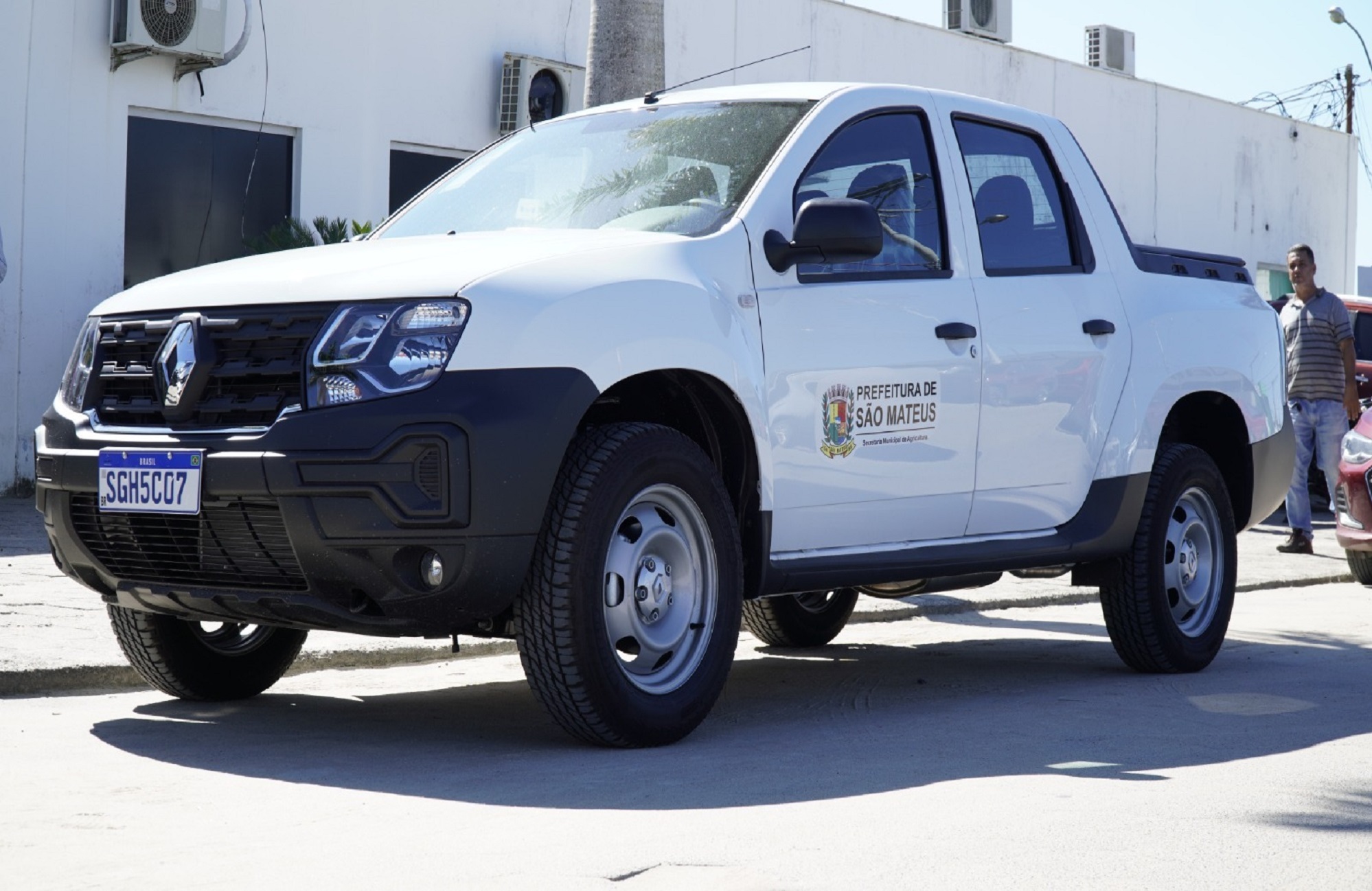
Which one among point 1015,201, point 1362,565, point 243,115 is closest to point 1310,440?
point 1362,565

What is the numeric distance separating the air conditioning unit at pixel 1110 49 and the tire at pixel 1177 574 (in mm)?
19891

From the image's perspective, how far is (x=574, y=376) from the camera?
4.77 metres

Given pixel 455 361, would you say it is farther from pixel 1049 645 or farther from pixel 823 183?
pixel 1049 645

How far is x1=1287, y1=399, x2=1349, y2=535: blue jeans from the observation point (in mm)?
12508

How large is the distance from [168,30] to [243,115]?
1157 mm

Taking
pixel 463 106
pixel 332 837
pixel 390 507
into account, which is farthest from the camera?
pixel 463 106

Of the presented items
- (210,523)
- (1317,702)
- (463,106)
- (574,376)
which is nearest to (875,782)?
(574,376)

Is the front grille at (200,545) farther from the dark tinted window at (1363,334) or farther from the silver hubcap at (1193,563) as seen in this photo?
the dark tinted window at (1363,334)

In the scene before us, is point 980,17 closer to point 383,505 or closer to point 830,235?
point 830,235

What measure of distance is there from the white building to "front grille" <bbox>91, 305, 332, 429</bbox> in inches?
349

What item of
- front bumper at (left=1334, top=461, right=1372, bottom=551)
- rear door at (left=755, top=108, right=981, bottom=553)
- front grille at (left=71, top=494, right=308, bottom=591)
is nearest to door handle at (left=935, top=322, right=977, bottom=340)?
rear door at (left=755, top=108, right=981, bottom=553)

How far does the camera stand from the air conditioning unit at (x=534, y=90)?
16.9m

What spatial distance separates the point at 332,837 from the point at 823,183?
2.72m

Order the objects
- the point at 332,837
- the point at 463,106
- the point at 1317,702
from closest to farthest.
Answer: the point at 332,837, the point at 1317,702, the point at 463,106
